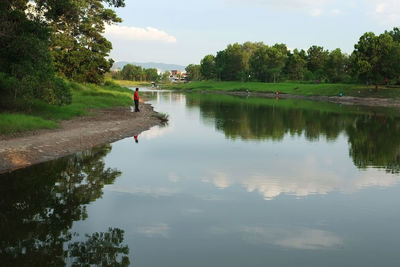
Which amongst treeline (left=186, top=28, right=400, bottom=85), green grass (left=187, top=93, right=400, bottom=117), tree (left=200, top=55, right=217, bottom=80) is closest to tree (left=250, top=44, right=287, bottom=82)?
treeline (left=186, top=28, right=400, bottom=85)

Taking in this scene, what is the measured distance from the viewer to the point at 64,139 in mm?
20422

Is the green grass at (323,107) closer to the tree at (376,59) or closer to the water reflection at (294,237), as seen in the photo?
the tree at (376,59)

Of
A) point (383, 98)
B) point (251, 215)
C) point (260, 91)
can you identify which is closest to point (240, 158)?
point (251, 215)

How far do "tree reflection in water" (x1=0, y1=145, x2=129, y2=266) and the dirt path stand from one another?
864 millimetres

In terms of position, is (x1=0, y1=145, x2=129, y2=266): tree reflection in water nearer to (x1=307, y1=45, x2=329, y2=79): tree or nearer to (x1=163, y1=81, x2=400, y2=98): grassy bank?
(x1=163, y1=81, x2=400, y2=98): grassy bank

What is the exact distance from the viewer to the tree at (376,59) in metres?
74.4

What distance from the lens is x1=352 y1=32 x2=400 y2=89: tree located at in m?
74.4

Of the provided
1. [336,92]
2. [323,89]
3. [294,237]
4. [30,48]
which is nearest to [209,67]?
[323,89]

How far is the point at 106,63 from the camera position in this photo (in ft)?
173

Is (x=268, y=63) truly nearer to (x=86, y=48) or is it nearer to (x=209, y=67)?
(x=209, y=67)

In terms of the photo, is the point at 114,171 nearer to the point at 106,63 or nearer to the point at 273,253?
the point at 273,253

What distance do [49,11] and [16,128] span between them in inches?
264

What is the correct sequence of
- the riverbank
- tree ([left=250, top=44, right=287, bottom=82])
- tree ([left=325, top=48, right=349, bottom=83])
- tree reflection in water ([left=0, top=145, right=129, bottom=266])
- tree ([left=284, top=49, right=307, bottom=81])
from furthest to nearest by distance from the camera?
tree ([left=250, top=44, right=287, bottom=82]) → tree ([left=284, top=49, right=307, bottom=81]) → tree ([left=325, top=48, right=349, bottom=83]) → the riverbank → tree reflection in water ([left=0, top=145, right=129, bottom=266])

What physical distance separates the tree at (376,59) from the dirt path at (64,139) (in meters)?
59.9
